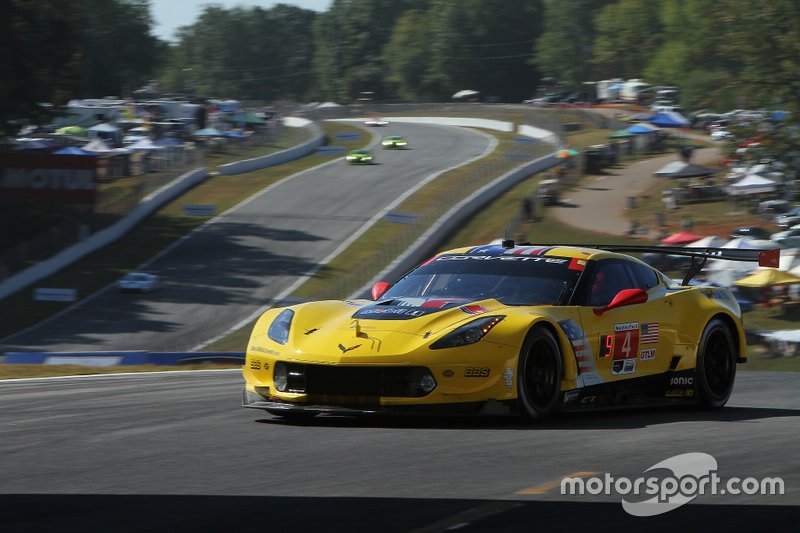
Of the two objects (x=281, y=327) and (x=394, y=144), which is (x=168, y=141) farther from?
(x=281, y=327)

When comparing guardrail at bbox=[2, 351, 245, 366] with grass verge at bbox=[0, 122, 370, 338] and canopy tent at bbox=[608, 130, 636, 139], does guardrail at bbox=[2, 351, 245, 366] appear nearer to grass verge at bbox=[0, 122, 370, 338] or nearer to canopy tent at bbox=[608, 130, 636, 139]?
grass verge at bbox=[0, 122, 370, 338]

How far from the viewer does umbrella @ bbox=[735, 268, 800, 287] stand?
32031mm

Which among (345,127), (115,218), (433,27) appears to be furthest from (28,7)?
(433,27)

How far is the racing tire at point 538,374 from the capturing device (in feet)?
26.7

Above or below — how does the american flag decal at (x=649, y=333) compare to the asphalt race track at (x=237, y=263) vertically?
above

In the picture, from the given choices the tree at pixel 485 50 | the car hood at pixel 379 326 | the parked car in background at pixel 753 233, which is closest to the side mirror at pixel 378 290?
the car hood at pixel 379 326

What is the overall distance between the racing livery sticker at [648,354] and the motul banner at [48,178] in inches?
1649

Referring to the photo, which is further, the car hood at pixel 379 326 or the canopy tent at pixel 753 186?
the canopy tent at pixel 753 186

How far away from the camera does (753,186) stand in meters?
49.1

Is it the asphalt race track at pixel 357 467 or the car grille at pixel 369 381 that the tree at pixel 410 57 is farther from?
the car grille at pixel 369 381

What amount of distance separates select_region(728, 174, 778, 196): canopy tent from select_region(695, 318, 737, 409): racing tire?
132ft

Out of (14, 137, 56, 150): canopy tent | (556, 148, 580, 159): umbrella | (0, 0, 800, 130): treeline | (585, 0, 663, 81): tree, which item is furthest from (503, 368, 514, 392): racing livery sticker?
(585, 0, 663, 81): tree

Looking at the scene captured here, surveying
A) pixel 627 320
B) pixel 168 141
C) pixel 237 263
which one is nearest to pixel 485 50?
pixel 168 141

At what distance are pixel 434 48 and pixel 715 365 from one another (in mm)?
147913
